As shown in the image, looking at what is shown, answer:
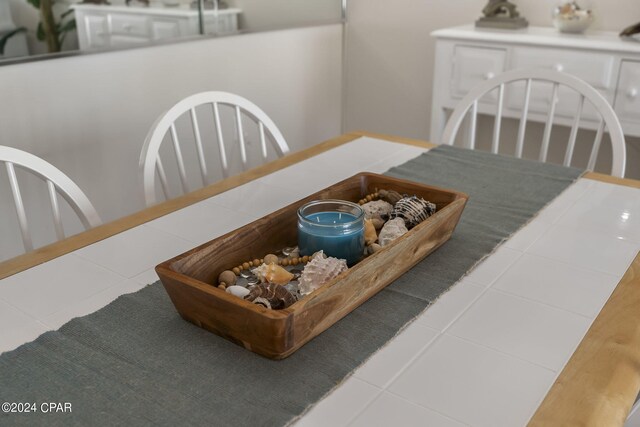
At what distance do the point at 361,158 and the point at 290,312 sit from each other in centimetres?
87

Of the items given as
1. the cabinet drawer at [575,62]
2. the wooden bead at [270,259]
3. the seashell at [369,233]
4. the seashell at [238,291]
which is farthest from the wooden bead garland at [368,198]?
the cabinet drawer at [575,62]

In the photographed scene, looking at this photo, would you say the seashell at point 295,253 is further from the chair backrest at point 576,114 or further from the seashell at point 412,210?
the chair backrest at point 576,114

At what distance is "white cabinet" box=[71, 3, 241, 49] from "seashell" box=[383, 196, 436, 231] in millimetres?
1445

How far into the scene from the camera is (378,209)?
1.14 m

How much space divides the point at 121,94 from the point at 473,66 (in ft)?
4.43

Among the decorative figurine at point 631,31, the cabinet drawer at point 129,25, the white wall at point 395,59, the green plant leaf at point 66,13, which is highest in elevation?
the green plant leaf at point 66,13

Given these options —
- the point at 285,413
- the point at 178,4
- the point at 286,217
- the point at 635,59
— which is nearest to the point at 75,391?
the point at 285,413

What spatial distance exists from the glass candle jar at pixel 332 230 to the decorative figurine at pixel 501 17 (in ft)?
6.17

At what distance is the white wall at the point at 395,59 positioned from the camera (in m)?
3.02

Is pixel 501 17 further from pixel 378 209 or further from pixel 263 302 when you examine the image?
pixel 263 302

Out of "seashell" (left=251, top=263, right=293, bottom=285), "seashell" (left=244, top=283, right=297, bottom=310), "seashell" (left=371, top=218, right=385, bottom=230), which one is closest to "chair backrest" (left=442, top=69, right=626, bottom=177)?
"seashell" (left=371, top=218, right=385, bottom=230)

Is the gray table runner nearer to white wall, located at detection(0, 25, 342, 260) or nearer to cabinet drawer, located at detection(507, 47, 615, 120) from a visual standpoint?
white wall, located at detection(0, 25, 342, 260)

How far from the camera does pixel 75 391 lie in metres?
0.72

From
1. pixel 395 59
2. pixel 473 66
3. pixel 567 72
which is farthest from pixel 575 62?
pixel 395 59
